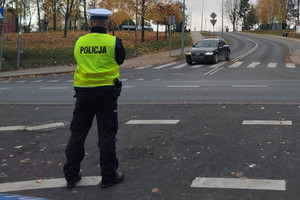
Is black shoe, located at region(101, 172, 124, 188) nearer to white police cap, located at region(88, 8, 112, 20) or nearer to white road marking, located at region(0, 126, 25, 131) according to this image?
white police cap, located at region(88, 8, 112, 20)

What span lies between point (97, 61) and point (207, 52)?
20.7 m

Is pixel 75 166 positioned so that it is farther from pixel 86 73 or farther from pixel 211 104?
pixel 211 104

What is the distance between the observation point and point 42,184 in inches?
172

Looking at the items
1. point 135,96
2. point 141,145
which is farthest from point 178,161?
point 135,96

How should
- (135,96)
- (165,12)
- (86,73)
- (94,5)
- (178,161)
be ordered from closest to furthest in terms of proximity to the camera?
1. (86,73)
2. (178,161)
3. (135,96)
4. (165,12)
5. (94,5)

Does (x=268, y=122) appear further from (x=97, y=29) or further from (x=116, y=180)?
(x=97, y=29)

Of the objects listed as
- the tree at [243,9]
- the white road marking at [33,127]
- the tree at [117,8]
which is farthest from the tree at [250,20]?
the white road marking at [33,127]

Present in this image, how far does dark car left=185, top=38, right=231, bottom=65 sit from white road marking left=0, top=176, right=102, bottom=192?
20601 millimetres

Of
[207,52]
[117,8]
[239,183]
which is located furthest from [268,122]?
[117,8]

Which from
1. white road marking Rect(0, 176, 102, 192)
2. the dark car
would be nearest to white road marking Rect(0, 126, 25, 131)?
white road marking Rect(0, 176, 102, 192)

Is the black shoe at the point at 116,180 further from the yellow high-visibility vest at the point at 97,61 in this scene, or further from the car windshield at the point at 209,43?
the car windshield at the point at 209,43

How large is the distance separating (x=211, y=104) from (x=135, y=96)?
9.34ft

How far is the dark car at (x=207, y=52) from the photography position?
24375 millimetres

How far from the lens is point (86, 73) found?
4258mm
